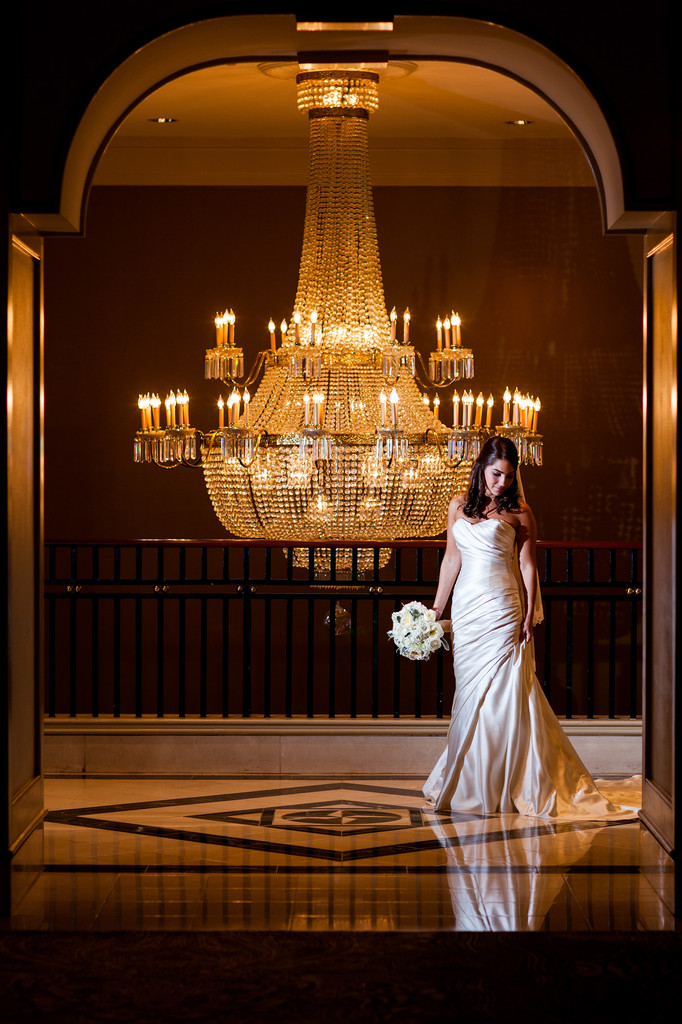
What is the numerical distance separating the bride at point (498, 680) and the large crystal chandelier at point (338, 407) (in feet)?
2.77

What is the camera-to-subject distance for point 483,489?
5.91 metres

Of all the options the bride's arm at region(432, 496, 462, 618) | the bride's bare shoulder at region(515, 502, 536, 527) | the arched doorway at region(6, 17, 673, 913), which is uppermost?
the arched doorway at region(6, 17, 673, 913)

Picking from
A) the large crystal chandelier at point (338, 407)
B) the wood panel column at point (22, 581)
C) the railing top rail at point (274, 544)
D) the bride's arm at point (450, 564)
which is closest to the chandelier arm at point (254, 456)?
the large crystal chandelier at point (338, 407)

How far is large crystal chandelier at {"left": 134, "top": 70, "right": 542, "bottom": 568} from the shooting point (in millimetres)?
6828

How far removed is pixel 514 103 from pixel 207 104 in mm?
2155

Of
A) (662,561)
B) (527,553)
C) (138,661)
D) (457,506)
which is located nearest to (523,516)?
(527,553)

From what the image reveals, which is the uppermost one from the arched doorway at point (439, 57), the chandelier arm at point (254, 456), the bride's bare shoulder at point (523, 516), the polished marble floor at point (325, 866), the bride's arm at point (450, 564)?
the arched doorway at point (439, 57)

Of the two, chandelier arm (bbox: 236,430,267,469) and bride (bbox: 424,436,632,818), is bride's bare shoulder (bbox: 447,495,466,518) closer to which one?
bride (bbox: 424,436,632,818)

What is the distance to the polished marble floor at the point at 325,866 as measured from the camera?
4.02m

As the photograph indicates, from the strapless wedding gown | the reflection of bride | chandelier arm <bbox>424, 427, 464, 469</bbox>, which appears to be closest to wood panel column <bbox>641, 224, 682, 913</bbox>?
the reflection of bride

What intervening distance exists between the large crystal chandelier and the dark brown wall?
8.66ft

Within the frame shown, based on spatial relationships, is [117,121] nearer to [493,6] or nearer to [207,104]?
[493,6]

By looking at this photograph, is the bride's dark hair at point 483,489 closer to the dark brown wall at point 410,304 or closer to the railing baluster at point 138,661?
the railing baluster at point 138,661

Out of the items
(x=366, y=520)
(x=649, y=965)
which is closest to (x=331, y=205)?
(x=366, y=520)
